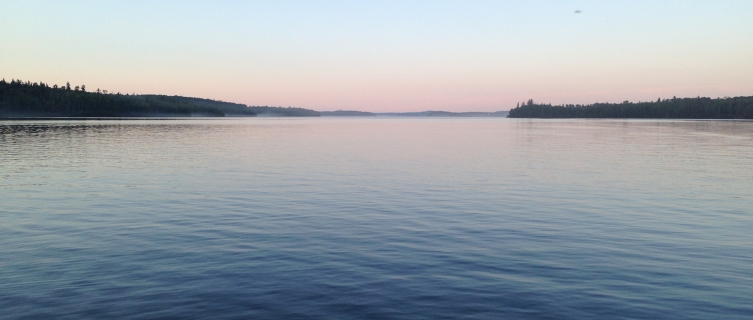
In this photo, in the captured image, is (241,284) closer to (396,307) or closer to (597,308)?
(396,307)

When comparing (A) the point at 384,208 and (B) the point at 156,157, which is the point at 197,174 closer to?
(B) the point at 156,157

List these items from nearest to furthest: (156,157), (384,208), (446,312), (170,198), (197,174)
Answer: (446,312) < (384,208) < (170,198) < (197,174) < (156,157)

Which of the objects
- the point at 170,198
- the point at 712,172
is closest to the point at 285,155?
the point at 170,198

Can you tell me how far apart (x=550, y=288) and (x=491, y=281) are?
1.37 m

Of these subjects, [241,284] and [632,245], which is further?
[632,245]

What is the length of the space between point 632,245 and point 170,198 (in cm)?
1993

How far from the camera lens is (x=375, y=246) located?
1694cm

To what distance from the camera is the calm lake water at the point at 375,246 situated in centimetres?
1198

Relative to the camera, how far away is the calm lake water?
12.0m

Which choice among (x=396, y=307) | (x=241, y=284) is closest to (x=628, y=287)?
(x=396, y=307)

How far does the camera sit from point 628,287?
13.2 metres

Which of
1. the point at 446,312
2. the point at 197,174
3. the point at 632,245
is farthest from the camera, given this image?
the point at 197,174

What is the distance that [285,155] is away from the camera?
52406mm

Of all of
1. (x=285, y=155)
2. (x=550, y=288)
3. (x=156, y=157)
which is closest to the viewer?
(x=550, y=288)
